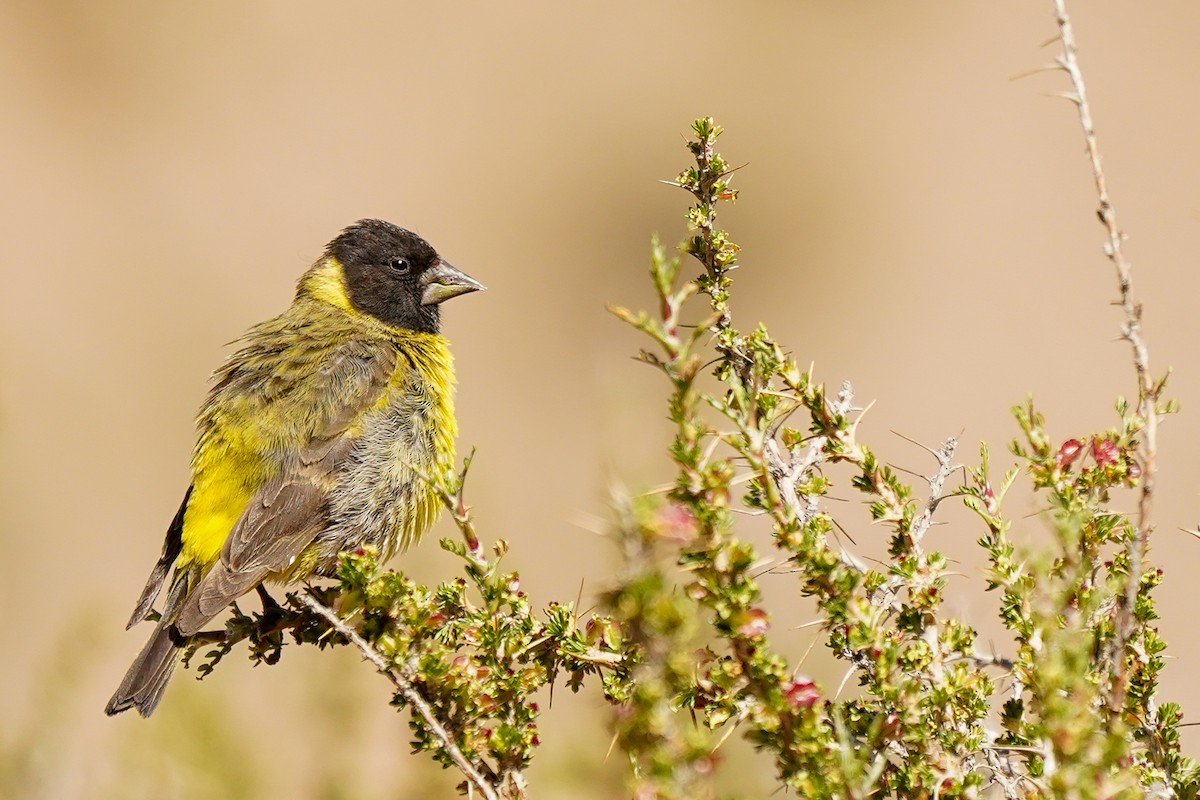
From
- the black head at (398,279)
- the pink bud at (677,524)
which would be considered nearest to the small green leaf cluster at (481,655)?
the pink bud at (677,524)

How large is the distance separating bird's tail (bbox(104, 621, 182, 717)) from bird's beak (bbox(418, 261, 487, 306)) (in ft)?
6.29

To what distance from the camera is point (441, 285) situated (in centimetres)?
516

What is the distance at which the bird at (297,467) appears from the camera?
3.81m

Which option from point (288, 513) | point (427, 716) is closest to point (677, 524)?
point (427, 716)

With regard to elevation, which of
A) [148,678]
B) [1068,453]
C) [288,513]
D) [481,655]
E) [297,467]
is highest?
[1068,453]

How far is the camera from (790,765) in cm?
172

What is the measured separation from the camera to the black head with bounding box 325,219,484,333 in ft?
16.7

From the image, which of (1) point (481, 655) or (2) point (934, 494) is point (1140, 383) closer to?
(2) point (934, 494)

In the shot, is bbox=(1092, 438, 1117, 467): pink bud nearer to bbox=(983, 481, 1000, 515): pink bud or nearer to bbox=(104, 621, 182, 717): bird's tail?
bbox=(983, 481, 1000, 515): pink bud

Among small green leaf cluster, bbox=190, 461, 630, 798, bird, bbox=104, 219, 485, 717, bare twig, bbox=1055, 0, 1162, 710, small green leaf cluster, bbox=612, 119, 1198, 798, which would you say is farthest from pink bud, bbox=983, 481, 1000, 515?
bird, bbox=104, 219, 485, 717

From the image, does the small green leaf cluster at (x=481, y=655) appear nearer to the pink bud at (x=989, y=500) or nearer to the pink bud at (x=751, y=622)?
the pink bud at (x=751, y=622)

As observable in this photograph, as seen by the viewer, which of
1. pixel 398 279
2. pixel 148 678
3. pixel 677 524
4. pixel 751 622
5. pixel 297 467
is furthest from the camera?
pixel 398 279

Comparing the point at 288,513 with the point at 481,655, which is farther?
the point at 288,513

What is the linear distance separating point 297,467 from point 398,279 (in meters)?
1.27
